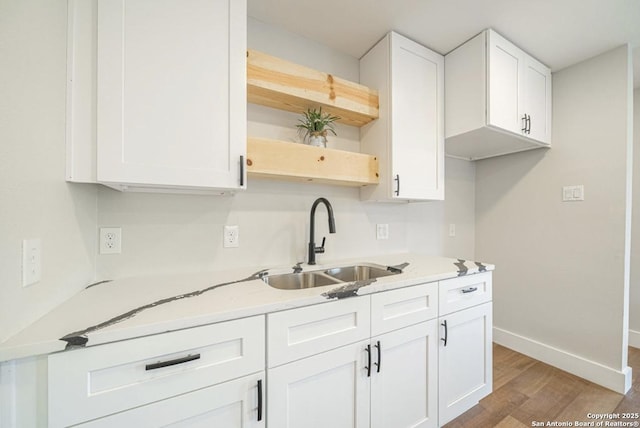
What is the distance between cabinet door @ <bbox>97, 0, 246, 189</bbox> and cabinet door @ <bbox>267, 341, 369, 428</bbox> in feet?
2.60

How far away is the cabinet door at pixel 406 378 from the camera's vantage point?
1111 millimetres

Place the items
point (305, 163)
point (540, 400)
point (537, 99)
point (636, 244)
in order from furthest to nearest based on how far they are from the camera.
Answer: point (636, 244), point (537, 99), point (540, 400), point (305, 163)

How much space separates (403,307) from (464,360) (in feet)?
2.07

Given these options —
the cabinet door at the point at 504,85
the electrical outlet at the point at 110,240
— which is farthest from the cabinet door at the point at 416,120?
the electrical outlet at the point at 110,240

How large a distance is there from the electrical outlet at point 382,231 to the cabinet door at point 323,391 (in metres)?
0.97

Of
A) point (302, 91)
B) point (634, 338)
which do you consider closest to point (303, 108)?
point (302, 91)

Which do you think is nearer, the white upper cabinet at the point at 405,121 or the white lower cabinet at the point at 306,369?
the white lower cabinet at the point at 306,369

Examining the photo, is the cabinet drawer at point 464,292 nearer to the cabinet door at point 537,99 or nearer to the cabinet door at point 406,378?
the cabinet door at point 406,378

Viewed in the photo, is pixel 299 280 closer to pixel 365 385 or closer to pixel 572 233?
pixel 365 385

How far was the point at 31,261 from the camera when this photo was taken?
0.69 m

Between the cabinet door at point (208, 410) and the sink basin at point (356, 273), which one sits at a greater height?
the sink basin at point (356, 273)

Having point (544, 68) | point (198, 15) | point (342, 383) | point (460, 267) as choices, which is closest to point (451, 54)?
point (544, 68)

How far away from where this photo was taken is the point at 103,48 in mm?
886

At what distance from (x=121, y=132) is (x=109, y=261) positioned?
62cm
